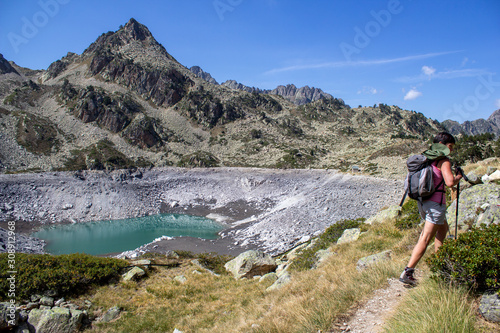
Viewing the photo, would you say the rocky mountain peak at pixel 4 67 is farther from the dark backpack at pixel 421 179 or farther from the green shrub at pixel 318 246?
the dark backpack at pixel 421 179

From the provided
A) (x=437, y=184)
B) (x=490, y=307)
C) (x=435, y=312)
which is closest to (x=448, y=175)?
(x=437, y=184)

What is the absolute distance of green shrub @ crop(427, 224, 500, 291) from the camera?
369 centimetres

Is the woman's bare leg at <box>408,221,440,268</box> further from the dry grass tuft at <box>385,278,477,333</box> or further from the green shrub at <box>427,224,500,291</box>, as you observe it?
the dry grass tuft at <box>385,278,477,333</box>

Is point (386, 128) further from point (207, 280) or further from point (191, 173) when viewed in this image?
point (207, 280)

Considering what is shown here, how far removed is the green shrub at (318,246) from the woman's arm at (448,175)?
23.6ft

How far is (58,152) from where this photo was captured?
57969mm

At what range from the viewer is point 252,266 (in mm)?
13891

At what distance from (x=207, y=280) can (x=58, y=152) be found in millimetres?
61295

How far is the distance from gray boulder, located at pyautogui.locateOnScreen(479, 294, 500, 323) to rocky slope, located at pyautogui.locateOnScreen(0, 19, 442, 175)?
39.2 meters

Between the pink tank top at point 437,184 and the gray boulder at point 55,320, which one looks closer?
the pink tank top at point 437,184

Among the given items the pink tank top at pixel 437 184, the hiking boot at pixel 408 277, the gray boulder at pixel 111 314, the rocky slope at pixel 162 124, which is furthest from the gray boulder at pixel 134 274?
the rocky slope at pixel 162 124

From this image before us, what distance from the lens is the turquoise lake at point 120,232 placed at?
Answer: 29734 millimetres

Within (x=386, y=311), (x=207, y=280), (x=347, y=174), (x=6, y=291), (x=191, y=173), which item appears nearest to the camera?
(x=386, y=311)

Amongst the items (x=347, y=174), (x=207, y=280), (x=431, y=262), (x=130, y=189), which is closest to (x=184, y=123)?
(x=130, y=189)
